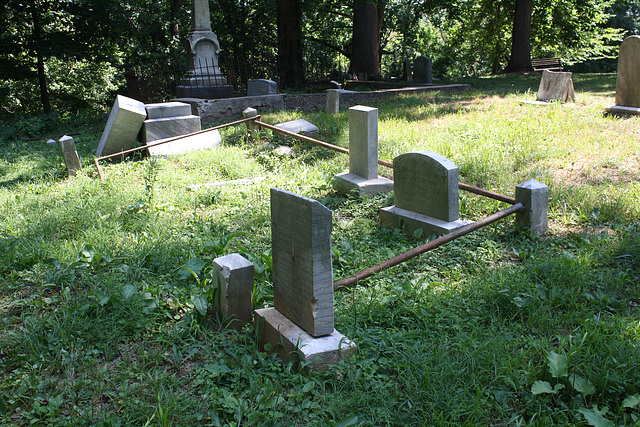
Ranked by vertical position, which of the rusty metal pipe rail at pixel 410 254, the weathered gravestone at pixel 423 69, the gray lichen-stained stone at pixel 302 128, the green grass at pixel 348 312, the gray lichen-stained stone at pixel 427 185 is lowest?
the green grass at pixel 348 312

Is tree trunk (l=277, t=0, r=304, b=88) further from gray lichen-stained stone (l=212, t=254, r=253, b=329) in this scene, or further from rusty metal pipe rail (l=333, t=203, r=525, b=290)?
gray lichen-stained stone (l=212, t=254, r=253, b=329)

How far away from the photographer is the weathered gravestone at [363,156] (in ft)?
18.0

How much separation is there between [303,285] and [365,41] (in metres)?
18.4

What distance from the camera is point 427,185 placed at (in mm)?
4410

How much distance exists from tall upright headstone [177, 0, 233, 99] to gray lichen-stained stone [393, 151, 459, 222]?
28.3 feet

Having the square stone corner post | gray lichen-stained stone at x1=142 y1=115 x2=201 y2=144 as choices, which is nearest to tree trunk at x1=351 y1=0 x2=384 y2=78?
gray lichen-stained stone at x1=142 y1=115 x2=201 y2=144

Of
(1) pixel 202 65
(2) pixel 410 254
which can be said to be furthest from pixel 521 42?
(2) pixel 410 254

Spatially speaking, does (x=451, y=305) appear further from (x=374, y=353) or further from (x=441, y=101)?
(x=441, y=101)

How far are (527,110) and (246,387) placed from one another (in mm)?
8332

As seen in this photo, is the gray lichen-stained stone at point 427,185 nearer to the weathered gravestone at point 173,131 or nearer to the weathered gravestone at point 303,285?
the weathered gravestone at point 303,285

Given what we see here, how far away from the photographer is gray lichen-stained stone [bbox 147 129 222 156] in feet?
26.1

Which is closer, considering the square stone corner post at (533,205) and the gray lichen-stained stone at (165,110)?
the square stone corner post at (533,205)

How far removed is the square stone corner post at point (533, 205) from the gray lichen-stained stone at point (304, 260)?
2536 mm

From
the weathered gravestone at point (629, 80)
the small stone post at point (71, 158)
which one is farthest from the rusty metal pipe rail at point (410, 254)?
the weathered gravestone at point (629, 80)
